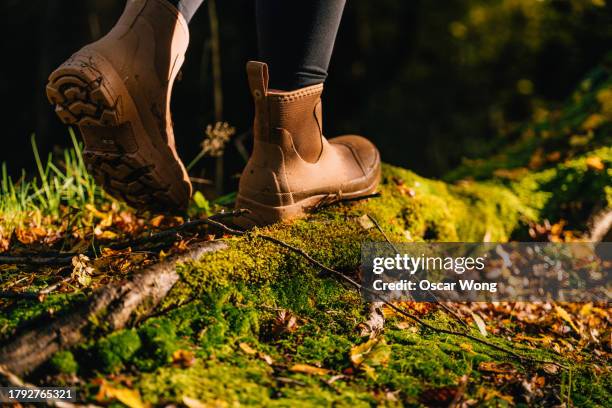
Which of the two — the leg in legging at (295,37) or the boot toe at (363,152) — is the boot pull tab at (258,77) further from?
the boot toe at (363,152)

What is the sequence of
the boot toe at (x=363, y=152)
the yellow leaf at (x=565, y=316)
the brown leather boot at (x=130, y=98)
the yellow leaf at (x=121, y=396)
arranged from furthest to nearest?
the boot toe at (x=363, y=152) → the yellow leaf at (x=565, y=316) → the brown leather boot at (x=130, y=98) → the yellow leaf at (x=121, y=396)

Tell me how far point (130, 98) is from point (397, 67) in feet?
31.4

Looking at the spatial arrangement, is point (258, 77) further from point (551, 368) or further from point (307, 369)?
point (551, 368)

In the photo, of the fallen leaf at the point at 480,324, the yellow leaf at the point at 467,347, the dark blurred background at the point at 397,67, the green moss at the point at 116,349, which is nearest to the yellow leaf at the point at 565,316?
the fallen leaf at the point at 480,324

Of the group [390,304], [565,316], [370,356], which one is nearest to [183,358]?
[370,356]

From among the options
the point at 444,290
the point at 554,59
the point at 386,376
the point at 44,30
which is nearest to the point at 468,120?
the point at 554,59

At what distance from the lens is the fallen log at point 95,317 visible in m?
1.47

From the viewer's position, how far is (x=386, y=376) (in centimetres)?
175

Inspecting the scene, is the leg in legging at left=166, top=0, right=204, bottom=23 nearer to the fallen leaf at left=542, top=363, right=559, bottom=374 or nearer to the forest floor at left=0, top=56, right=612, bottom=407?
the forest floor at left=0, top=56, right=612, bottom=407

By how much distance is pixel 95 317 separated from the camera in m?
1.59

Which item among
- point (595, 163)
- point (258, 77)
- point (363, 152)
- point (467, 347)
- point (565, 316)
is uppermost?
point (258, 77)

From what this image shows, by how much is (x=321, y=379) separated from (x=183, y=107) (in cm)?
574

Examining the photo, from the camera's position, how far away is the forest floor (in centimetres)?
154

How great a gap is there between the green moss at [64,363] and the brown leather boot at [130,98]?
115cm
